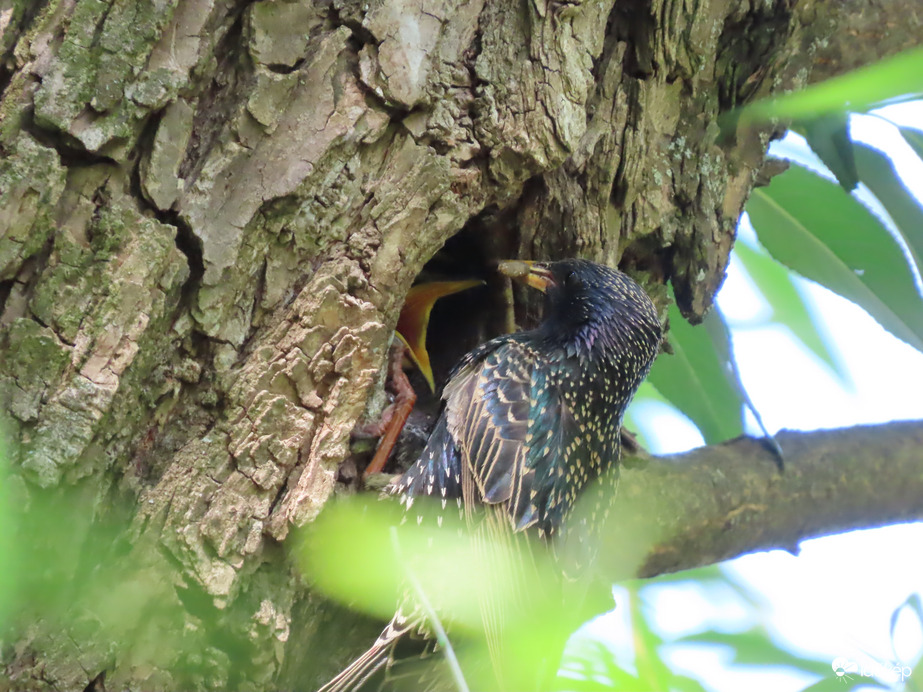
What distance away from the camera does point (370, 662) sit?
219 centimetres

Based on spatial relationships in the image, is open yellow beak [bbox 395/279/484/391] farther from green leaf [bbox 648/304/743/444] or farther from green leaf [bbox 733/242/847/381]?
green leaf [bbox 733/242/847/381]

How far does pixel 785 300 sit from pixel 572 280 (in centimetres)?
68

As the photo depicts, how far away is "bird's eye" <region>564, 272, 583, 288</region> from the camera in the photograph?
9.07ft

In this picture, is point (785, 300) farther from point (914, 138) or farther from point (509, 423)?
point (914, 138)

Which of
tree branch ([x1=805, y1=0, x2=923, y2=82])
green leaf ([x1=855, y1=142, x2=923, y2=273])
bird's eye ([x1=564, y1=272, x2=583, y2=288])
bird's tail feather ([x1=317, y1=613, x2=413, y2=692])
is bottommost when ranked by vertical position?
bird's tail feather ([x1=317, y1=613, x2=413, y2=692])

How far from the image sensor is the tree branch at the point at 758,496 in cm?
267

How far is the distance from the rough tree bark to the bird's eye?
0.35 m

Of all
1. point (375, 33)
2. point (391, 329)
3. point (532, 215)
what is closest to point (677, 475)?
point (532, 215)

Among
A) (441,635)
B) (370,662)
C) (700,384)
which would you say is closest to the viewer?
(441,635)

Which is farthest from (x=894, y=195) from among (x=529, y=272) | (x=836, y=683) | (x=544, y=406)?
(x=836, y=683)

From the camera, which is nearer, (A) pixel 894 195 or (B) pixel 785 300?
(B) pixel 785 300

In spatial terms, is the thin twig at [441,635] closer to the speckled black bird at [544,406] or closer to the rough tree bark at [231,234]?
the rough tree bark at [231,234]

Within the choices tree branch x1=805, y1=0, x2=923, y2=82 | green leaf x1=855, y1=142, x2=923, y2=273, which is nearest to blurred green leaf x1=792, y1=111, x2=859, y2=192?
green leaf x1=855, y1=142, x2=923, y2=273

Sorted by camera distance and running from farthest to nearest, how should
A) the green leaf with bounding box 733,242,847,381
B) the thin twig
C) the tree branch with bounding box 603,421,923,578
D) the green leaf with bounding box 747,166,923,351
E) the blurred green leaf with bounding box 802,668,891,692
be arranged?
the green leaf with bounding box 747,166,923,351, the tree branch with bounding box 603,421,923,578, the green leaf with bounding box 733,242,847,381, the blurred green leaf with bounding box 802,668,891,692, the thin twig
